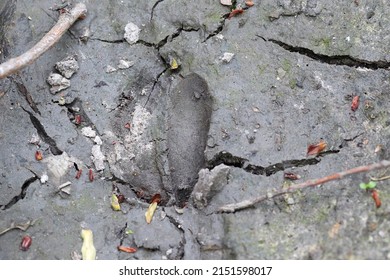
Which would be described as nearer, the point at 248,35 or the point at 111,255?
the point at 111,255

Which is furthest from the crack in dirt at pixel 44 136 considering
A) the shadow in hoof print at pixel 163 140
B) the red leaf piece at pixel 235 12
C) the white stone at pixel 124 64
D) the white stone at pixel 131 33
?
the red leaf piece at pixel 235 12

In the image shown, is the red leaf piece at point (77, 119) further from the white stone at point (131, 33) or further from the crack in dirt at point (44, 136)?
the white stone at point (131, 33)

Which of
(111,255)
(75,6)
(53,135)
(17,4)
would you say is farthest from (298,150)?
(17,4)

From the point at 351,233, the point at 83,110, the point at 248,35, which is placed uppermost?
the point at 248,35

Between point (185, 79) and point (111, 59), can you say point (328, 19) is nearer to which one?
point (185, 79)

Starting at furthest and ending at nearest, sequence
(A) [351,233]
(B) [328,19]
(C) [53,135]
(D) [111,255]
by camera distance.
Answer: (B) [328,19], (C) [53,135], (D) [111,255], (A) [351,233]
